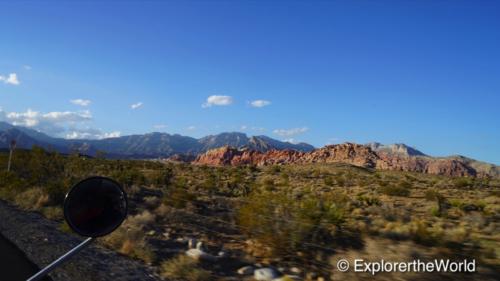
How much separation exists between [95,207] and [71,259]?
5345 mm

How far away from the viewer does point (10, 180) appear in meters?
25.2

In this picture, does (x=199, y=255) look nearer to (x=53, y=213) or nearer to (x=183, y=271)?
(x=183, y=271)

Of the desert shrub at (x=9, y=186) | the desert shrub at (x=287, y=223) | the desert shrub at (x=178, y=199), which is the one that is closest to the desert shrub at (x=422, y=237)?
the desert shrub at (x=287, y=223)

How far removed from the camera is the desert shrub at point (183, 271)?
8.07 metres

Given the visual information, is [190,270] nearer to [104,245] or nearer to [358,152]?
[104,245]

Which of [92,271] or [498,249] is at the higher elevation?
[498,249]

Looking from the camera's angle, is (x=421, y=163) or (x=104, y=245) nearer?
(x=104, y=245)

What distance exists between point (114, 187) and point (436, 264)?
5.93 metres

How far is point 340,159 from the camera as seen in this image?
452ft

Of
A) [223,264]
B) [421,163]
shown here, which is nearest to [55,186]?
[223,264]

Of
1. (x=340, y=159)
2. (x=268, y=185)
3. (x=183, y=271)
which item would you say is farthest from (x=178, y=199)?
(x=340, y=159)

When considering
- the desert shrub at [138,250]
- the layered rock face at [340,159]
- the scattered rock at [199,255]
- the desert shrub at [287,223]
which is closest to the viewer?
the desert shrub at [138,250]

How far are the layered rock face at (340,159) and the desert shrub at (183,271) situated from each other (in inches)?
4571

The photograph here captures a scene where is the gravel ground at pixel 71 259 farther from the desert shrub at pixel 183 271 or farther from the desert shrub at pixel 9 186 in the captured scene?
the desert shrub at pixel 9 186
